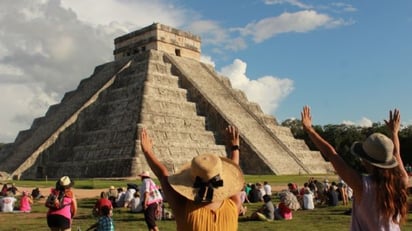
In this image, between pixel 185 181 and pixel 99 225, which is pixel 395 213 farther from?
pixel 99 225

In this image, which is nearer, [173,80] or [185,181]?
[185,181]

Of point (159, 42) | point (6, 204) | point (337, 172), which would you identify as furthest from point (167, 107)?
point (337, 172)

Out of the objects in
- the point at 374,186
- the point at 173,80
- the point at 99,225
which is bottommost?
the point at 99,225

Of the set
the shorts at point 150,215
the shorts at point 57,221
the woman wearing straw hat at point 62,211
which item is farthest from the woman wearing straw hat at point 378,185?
the shorts at point 150,215

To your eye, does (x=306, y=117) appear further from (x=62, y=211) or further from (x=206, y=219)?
(x=62, y=211)

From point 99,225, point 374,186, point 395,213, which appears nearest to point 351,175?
point 374,186

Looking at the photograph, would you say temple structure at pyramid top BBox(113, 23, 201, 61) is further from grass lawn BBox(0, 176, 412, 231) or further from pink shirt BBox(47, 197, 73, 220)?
pink shirt BBox(47, 197, 73, 220)

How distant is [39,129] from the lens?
42875 mm

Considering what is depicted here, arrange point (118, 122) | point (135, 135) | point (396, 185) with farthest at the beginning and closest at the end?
point (118, 122) → point (135, 135) → point (396, 185)

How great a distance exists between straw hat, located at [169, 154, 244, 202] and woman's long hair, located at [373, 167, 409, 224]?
37.8 inches

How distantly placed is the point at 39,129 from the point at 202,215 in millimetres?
41421

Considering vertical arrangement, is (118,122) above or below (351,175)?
above

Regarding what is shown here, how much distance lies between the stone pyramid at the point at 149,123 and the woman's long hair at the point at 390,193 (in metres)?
26.9

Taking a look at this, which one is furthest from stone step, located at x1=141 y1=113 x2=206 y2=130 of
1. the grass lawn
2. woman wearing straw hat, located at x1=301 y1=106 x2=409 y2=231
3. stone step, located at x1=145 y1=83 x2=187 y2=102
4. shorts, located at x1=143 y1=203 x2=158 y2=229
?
woman wearing straw hat, located at x1=301 y1=106 x2=409 y2=231
